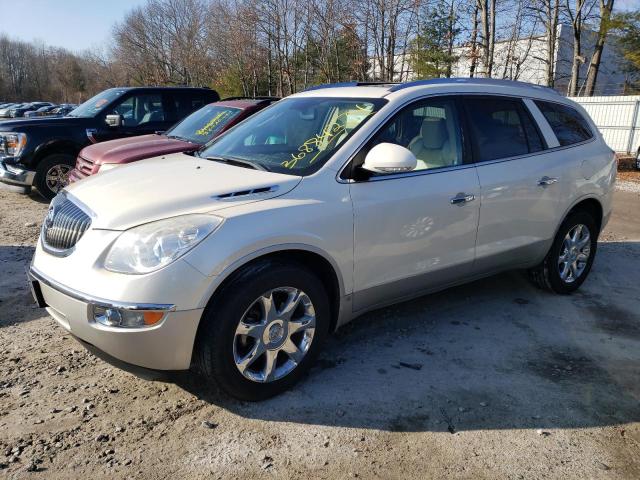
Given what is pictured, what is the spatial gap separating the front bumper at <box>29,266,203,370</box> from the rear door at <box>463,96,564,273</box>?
2.30 meters

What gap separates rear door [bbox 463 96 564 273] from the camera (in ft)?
12.9

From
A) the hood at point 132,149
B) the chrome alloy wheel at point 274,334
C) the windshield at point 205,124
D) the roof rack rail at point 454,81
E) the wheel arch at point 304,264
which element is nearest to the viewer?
the wheel arch at point 304,264

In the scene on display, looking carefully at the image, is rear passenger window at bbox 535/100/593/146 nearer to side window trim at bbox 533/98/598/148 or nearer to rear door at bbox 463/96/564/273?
side window trim at bbox 533/98/598/148

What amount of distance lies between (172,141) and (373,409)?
5264 millimetres

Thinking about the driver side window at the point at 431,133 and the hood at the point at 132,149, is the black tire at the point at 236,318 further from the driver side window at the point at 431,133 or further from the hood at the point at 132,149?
the hood at the point at 132,149

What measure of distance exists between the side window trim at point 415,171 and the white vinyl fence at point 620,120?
16663 millimetres

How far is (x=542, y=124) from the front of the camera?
14.6 ft

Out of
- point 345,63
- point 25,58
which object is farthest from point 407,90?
point 25,58

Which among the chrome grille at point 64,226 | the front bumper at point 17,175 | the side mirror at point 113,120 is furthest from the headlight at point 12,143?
the chrome grille at point 64,226

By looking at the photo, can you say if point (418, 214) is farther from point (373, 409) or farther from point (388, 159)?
point (373, 409)

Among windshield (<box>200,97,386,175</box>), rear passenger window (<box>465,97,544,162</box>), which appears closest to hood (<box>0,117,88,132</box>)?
windshield (<box>200,97,386,175</box>)

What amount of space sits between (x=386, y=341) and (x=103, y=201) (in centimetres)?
217

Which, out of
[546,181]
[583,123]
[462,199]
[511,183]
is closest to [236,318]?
[462,199]

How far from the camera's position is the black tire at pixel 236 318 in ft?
8.94
